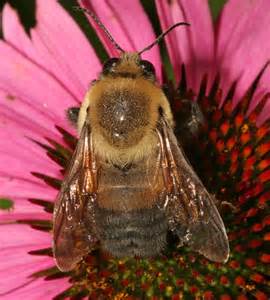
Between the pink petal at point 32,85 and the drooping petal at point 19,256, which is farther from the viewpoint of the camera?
the pink petal at point 32,85

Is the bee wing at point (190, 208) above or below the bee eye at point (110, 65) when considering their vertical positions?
below

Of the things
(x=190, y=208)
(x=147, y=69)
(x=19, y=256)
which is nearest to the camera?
(x=190, y=208)

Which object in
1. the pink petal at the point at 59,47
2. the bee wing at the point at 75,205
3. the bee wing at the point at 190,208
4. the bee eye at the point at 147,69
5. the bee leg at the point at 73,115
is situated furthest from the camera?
the pink petal at the point at 59,47

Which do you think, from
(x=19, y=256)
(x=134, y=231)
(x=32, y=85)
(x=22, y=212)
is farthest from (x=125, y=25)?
(x=134, y=231)

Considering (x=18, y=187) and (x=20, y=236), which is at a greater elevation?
(x=18, y=187)

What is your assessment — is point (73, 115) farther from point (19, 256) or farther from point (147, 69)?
point (19, 256)

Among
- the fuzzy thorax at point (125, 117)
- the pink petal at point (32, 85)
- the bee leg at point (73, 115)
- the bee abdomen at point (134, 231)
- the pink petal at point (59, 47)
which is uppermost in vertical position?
the pink petal at point (59, 47)

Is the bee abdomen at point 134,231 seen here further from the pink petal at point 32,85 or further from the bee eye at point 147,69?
the pink petal at point 32,85

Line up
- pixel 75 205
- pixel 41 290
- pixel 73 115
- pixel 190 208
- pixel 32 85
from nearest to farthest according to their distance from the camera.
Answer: pixel 190 208 < pixel 75 205 < pixel 73 115 < pixel 41 290 < pixel 32 85

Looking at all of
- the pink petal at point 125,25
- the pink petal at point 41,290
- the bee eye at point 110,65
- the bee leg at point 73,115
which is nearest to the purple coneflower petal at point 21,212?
the pink petal at point 41,290
